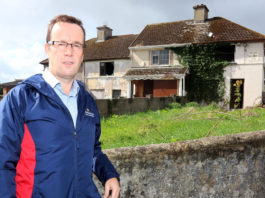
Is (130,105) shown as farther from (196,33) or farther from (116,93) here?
(116,93)

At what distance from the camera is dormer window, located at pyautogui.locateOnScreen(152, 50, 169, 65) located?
21.8 m

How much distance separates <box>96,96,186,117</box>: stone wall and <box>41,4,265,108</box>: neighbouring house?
5.00 metres

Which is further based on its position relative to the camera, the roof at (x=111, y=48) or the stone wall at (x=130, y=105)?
the roof at (x=111, y=48)

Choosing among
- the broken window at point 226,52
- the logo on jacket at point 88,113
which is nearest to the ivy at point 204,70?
the broken window at point 226,52

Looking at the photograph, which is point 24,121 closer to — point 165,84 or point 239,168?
point 239,168

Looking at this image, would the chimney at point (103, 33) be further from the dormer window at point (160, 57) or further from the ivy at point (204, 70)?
the ivy at point (204, 70)

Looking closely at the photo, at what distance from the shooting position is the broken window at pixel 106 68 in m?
25.4

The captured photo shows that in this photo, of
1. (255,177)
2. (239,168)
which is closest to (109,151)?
(239,168)

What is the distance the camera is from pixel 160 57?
21969 millimetres

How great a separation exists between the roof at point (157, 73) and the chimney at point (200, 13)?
5.12 meters

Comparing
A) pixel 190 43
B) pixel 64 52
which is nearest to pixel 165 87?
pixel 190 43

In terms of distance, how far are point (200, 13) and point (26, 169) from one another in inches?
907

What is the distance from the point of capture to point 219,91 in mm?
19453

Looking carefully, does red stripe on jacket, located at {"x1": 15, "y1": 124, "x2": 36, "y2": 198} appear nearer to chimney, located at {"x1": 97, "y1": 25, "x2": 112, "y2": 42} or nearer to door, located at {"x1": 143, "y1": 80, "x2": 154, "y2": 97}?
door, located at {"x1": 143, "y1": 80, "x2": 154, "y2": 97}
